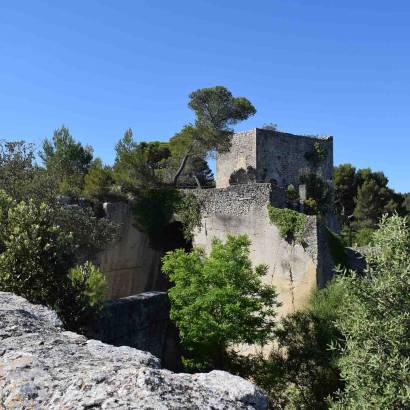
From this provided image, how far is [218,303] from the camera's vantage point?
1252 cm

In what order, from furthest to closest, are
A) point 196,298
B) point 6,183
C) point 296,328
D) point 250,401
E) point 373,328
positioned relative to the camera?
point 6,183 < point 296,328 < point 196,298 < point 373,328 < point 250,401

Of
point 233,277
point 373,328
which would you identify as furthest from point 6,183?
point 373,328

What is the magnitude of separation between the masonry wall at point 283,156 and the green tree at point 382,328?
52.3 ft

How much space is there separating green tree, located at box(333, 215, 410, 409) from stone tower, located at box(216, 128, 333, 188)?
625 inches

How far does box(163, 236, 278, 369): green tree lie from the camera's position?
12383 millimetres

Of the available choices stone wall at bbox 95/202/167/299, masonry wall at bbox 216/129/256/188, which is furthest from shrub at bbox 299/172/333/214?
stone wall at bbox 95/202/167/299

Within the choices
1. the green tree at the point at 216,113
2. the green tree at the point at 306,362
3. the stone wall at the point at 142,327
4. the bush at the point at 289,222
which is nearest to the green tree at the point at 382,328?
the green tree at the point at 306,362

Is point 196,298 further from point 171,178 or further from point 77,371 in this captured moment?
point 171,178

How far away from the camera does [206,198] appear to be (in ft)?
62.3

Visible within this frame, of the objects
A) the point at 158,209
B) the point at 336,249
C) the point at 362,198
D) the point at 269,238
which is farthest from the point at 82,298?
the point at 362,198

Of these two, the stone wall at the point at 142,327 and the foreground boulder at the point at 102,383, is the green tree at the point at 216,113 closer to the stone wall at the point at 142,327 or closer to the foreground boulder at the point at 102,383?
the stone wall at the point at 142,327

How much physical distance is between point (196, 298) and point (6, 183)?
Answer: 24.3ft

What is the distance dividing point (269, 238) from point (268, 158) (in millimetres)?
9889

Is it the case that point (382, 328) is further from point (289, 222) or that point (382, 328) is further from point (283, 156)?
point (283, 156)
